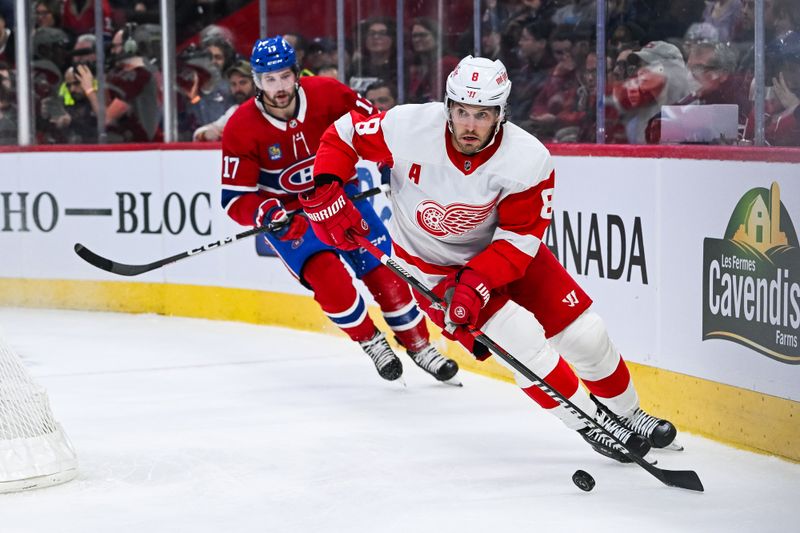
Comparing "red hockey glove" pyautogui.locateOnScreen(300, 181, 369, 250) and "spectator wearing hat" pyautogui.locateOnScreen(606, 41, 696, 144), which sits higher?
"spectator wearing hat" pyautogui.locateOnScreen(606, 41, 696, 144)

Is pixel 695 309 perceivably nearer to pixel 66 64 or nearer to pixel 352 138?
pixel 352 138

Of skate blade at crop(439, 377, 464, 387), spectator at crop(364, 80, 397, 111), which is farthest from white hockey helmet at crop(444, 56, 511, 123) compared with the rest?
spectator at crop(364, 80, 397, 111)

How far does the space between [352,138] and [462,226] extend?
1.52ft

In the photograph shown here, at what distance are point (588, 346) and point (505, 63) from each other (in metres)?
2.08

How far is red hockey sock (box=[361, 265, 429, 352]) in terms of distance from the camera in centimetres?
443

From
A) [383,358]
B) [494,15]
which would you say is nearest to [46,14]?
[494,15]

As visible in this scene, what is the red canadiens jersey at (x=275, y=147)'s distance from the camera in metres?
4.38

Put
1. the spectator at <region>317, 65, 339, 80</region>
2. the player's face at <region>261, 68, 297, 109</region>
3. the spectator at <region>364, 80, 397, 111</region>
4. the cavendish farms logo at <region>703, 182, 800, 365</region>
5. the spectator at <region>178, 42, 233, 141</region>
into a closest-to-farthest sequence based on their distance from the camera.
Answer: the cavendish farms logo at <region>703, 182, 800, 365</region>
the player's face at <region>261, 68, 297, 109</region>
the spectator at <region>364, 80, 397, 111</region>
the spectator at <region>317, 65, 339, 80</region>
the spectator at <region>178, 42, 233, 141</region>

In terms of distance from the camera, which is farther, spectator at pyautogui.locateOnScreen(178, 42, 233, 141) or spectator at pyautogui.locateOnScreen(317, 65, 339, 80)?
spectator at pyautogui.locateOnScreen(178, 42, 233, 141)

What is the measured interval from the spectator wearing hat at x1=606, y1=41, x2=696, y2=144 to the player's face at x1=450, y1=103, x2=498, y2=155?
1.21 metres

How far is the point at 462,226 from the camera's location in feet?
10.8

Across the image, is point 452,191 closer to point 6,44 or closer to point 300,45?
point 300,45

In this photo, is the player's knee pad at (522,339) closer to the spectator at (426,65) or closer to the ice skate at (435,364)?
the ice skate at (435,364)

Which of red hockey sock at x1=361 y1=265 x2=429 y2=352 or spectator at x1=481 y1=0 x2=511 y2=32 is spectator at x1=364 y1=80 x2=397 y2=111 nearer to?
spectator at x1=481 y1=0 x2=511 y2=32
